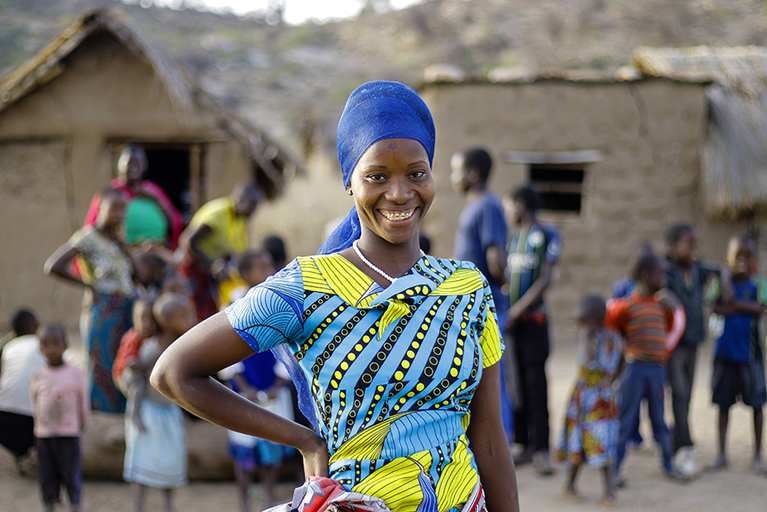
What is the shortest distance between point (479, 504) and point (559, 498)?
9.94ft

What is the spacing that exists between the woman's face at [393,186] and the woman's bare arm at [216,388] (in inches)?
14.9

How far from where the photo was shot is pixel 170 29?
109 ft

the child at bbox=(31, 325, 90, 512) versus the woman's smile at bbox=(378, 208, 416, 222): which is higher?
the woman's smile at bbox=(378, 208, 416, 222)

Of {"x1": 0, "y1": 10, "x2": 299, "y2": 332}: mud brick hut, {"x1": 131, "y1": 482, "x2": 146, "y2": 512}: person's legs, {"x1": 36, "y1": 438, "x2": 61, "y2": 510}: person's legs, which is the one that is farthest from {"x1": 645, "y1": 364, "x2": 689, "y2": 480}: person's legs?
{"x1": 0, "y1": 10, "x2": 299, "y2": 332}: mud brick hut

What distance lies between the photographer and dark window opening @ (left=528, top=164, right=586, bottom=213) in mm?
8875

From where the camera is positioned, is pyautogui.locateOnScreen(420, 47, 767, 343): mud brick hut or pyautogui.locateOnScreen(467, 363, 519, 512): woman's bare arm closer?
pyautogui.locateOnScreen(467, 363, 519, 512): woman's bare arm

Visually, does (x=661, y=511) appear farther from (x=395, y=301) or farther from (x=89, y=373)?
(x=89, y=373)

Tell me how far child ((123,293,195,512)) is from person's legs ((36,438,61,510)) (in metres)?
0.39

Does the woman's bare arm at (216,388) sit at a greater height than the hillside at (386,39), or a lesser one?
lesser

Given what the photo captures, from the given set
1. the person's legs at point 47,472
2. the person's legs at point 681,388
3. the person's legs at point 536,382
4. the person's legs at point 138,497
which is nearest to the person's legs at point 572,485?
the person's legs at point 536,382

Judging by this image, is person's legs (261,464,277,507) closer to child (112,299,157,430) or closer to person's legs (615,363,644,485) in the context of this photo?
child (112,299,157,430)

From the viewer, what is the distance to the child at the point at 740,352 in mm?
4684

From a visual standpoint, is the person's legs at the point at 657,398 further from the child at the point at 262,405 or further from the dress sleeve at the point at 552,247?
the child at the point at 262,405

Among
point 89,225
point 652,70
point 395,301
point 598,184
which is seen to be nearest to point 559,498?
point 395,301
